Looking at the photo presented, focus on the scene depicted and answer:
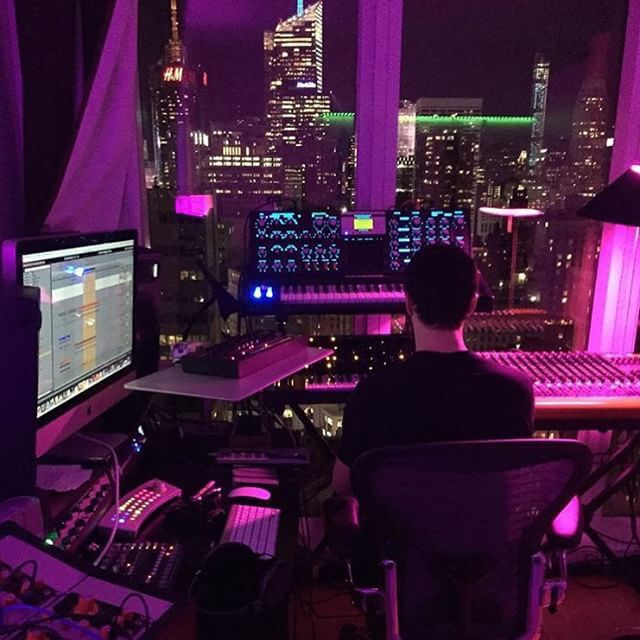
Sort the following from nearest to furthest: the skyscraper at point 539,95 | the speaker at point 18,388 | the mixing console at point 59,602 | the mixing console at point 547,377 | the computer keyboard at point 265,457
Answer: the mixing console at point 59,602 < the speaker at point 18,388 < the computer keyboard at point 265,457 < the mixing console at point 547,377 < the skyscraper at point 539,95

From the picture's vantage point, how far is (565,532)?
5.42 ft

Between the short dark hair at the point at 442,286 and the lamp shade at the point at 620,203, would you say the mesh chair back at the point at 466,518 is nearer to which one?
the short dark hair at the point at 442,286

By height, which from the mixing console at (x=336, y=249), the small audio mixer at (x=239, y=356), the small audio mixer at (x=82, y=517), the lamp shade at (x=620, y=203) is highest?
the lamp shade at (x=620, y=203)

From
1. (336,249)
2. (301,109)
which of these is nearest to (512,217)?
(336,249)

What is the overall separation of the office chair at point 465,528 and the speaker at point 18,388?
0.63 metres

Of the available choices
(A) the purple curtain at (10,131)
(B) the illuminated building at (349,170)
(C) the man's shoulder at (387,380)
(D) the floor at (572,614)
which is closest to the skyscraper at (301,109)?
(B) the illuminated building at (349,170)

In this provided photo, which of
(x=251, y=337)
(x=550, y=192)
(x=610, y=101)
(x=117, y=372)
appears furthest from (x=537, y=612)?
(x=610, y=101)

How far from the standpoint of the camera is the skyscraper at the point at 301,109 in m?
2.89

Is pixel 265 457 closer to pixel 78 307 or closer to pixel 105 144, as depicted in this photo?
pixel 78 307

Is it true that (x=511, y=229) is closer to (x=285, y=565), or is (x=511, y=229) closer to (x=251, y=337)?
(x=251, y=337)

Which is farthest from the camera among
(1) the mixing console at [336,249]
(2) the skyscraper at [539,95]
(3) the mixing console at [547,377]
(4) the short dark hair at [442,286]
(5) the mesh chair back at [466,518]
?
(2) the skyscraper at [539,95]

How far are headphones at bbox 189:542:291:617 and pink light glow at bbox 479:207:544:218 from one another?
1.94 metres

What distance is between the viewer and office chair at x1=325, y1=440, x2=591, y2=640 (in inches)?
52.1

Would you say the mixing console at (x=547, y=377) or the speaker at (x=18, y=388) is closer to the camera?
the speaker at (x=18, y=388)
